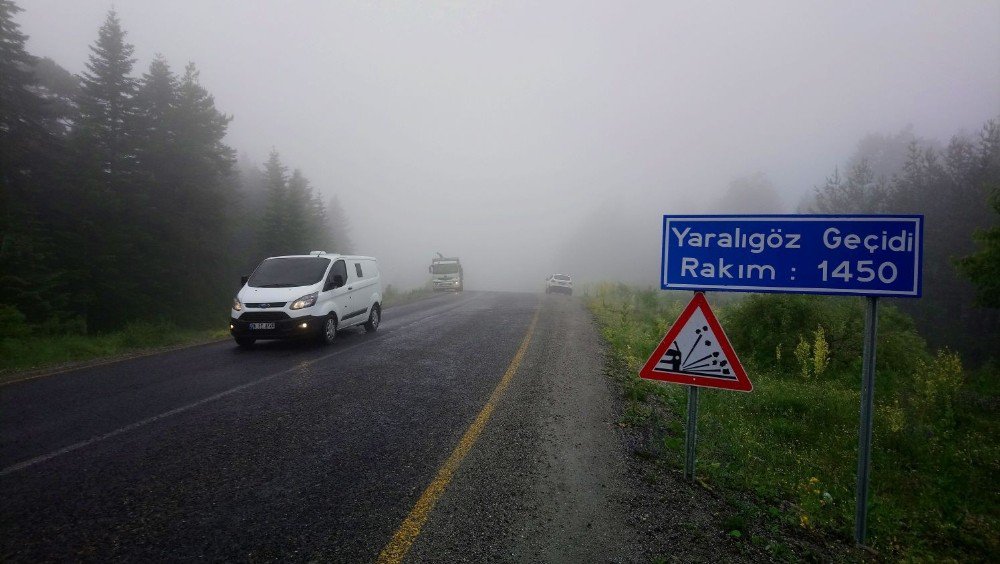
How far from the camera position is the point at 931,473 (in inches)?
202

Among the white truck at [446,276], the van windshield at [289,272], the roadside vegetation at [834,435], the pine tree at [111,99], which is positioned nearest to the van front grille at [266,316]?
the van windshield at [289,272]

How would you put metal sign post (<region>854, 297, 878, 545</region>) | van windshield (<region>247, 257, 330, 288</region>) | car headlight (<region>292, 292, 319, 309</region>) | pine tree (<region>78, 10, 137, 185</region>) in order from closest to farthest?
metal sign post (<region>854, 297, 878, 545</region>), car headlight (<region>292, 292, 319, 309</region>), van windshield (<region>247, 257, 330, 288</region>), pine tree (<region>78, 10, 137, 185</region>)

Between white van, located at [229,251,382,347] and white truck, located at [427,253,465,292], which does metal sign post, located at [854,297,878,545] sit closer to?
white van, located at [229,251,382,347]

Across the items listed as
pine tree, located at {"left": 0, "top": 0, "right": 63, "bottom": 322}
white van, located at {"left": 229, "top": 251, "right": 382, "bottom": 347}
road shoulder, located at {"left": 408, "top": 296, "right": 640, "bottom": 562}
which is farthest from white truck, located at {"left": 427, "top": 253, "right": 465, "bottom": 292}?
road shoulder, located at {"left": 408, "top": 296, "right": 640, "bottom": 562}

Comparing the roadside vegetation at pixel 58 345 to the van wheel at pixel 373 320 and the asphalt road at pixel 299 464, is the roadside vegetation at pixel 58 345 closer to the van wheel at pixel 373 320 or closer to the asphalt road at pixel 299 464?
the asphalt road at pixel 299 464

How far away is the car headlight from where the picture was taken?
31.1 feet

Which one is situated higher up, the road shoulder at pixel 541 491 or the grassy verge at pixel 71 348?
the road shoulder at pixel 541 491

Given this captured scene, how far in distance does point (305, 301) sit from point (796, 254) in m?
8.99

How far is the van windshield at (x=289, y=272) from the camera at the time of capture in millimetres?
10117

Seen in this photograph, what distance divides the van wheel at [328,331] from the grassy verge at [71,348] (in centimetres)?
369

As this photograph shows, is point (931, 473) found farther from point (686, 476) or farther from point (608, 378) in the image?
point (608, 378)

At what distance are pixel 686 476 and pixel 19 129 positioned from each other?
2267 cm

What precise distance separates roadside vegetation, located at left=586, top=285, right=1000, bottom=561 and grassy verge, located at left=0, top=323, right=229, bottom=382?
10266 mm

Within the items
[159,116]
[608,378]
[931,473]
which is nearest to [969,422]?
[931,473]
